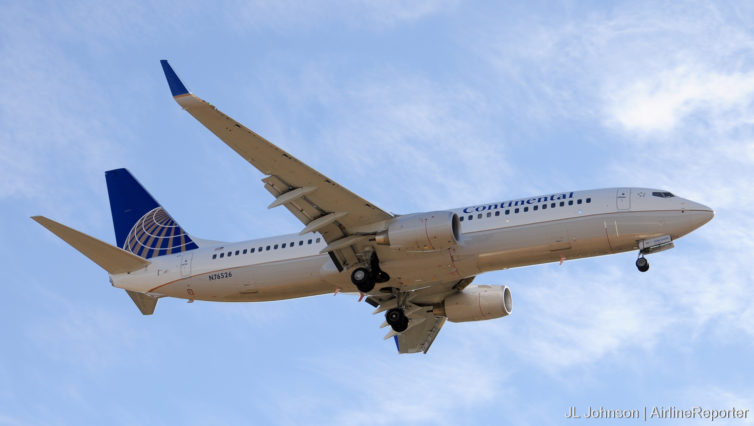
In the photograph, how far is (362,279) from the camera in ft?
131

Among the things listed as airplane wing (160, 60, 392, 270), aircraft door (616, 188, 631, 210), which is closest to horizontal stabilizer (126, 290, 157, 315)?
airplane wing (160, 60, 392, 270)

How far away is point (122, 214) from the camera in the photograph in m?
48.1

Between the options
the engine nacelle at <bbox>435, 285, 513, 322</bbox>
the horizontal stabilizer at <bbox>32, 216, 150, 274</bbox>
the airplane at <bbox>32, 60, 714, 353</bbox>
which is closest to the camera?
the airplane at <bbox>32, 60, 714, 353</bbox>

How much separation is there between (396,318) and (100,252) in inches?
488

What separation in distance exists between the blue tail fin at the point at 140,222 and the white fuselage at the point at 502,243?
3.92 metres

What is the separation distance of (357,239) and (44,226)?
11.4m


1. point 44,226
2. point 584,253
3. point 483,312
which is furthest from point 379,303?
point 44,226

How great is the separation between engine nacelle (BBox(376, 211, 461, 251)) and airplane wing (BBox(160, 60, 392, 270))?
3.03ft

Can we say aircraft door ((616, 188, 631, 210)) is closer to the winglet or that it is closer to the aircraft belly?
the aircraft belly

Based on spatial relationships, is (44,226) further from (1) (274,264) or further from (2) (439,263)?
(2) (439,263)

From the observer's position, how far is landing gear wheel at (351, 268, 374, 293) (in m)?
39.9

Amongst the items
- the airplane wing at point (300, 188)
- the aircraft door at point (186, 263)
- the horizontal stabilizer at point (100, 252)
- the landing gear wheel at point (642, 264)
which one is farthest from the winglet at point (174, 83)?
the landing gear wheel at point (642, 264)

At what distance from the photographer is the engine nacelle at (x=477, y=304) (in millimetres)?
45031

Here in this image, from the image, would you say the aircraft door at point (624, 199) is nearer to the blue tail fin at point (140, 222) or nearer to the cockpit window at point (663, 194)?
the cockpit window at point (663, 194)
